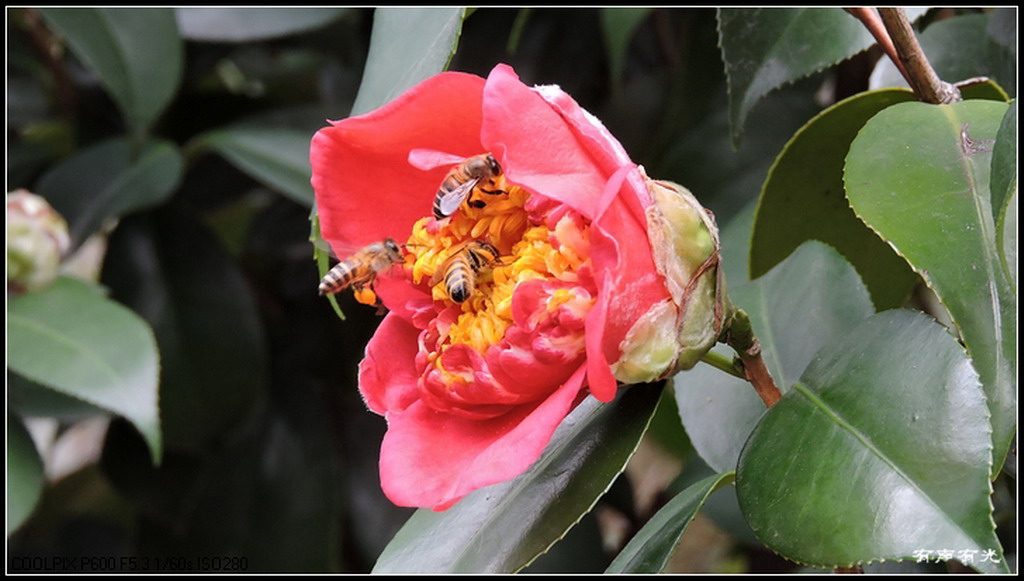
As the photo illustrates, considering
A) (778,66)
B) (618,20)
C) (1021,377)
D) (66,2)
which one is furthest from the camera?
(66,2)

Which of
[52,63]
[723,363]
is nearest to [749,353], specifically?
[723,363]

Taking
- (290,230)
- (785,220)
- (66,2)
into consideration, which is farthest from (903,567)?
(66,2)

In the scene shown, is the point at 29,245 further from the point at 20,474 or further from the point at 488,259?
the point at 488,259

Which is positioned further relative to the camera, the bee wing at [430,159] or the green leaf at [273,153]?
Answer: the green leaf at [273,153]

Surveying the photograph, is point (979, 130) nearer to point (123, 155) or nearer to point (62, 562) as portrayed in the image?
point (123, 155)

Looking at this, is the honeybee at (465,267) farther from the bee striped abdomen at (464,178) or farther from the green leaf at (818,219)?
the green leaf at (818,219)

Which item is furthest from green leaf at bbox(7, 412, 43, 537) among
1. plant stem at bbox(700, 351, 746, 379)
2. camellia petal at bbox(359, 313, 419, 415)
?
plant stem at bbox(700, 351, 746, 379)

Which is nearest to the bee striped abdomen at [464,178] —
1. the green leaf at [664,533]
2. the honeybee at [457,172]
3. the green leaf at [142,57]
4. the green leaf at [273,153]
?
the honeybee at [457,172]
